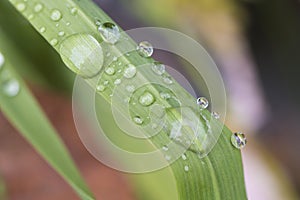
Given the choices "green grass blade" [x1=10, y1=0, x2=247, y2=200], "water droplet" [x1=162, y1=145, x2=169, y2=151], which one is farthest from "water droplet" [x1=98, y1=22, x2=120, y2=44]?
"water droplet" [x1=162, y1=145, x2=169, y2=151]

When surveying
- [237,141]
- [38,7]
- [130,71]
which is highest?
[38,7]

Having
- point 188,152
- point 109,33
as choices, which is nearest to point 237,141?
point 188,152

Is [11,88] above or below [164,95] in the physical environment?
Result: above

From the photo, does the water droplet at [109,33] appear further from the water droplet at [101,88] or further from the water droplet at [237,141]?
the water droplet at [237,141]

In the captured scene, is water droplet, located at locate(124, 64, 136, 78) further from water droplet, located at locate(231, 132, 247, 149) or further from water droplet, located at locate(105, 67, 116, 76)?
water droplet, located at locate(231, 132, 247, 149)

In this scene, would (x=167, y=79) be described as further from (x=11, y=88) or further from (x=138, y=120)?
(x=11, y=88)

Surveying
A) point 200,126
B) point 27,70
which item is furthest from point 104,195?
point 200,126
